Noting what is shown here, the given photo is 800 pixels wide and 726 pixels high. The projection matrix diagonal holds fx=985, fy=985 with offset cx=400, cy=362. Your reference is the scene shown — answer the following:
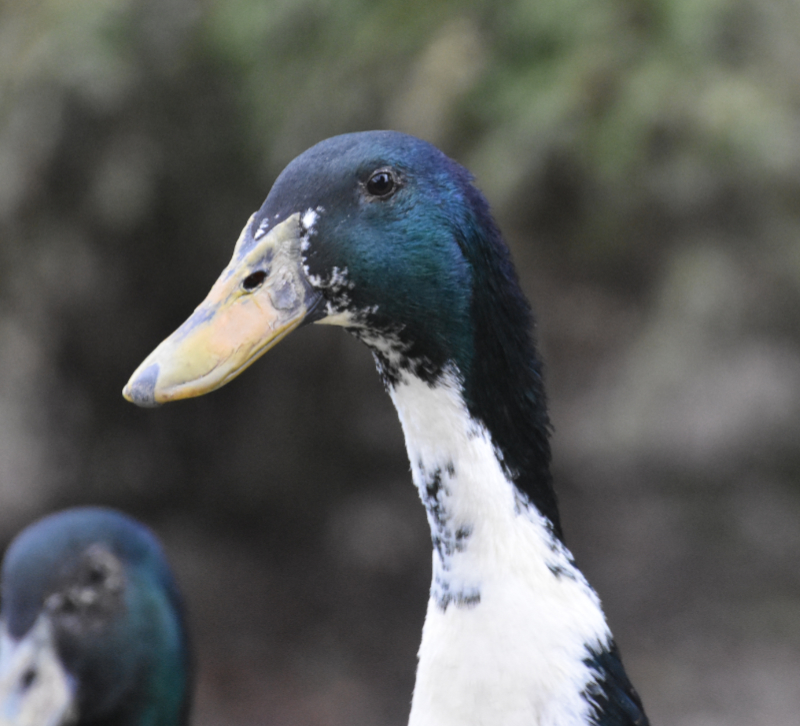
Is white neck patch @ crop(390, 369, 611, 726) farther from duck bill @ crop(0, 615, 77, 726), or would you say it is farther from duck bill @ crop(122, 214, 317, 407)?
duck bill @ crop(0, 615, 77, 726)

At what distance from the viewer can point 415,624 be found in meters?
5.21

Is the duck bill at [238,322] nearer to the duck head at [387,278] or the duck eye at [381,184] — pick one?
the duck head at [387,278]

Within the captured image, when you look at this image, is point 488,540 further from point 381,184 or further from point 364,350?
point 364,350

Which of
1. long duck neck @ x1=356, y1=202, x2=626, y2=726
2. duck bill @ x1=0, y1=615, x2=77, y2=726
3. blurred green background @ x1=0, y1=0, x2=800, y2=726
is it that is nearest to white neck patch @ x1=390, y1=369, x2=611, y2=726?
long duck neck @ x1=356, y1=202, x2=626, y2=726

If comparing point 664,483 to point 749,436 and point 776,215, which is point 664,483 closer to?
point 749,436

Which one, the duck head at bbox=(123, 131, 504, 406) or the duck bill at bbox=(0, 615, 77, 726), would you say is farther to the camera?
the duck bill at bbox=(0, 615, 77, 726)

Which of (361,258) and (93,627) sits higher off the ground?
(361,258)

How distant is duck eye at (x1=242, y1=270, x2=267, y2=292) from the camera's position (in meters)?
1.46

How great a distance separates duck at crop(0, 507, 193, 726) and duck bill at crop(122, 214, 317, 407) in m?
1.26

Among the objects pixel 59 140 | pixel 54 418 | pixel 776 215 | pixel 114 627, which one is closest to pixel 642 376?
pixel 776 215

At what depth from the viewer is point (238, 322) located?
1.44 m

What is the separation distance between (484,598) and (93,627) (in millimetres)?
1361

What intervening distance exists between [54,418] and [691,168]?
3835 millimetres

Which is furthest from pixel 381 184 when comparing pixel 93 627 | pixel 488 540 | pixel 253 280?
pixel 93 627
